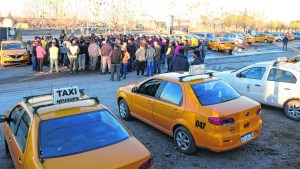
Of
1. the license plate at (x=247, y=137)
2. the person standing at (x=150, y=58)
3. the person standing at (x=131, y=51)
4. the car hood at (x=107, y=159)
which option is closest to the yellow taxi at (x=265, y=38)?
the person standing at (x=131, y=51)

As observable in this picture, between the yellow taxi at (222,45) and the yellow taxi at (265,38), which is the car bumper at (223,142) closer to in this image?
the yellow taxi at (222,45)

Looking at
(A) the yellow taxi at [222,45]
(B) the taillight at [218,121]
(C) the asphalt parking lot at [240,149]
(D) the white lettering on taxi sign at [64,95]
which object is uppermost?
(A) the yellow taxi at [222,45]

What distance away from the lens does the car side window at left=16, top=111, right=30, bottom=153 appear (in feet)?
13.7

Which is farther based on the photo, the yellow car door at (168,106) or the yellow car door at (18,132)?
the yellow car door at (168,106)

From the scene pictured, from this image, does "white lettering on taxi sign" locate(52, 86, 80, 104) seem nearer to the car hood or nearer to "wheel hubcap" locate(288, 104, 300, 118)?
the car hood

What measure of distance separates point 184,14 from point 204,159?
5885cm

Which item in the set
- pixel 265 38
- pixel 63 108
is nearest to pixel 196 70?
pixel 63 108

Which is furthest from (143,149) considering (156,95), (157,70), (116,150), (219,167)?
(157,70)

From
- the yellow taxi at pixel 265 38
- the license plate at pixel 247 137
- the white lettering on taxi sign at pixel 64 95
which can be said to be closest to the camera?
the white lettering on taxi sign at pixel 64 95

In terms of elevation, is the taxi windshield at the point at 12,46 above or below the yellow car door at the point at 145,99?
above

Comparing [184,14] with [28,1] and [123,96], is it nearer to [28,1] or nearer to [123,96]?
[28,1]

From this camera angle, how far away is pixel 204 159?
18.6 feet

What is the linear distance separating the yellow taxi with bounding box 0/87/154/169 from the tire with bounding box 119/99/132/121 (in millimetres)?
3125

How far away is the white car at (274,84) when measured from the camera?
802cm
